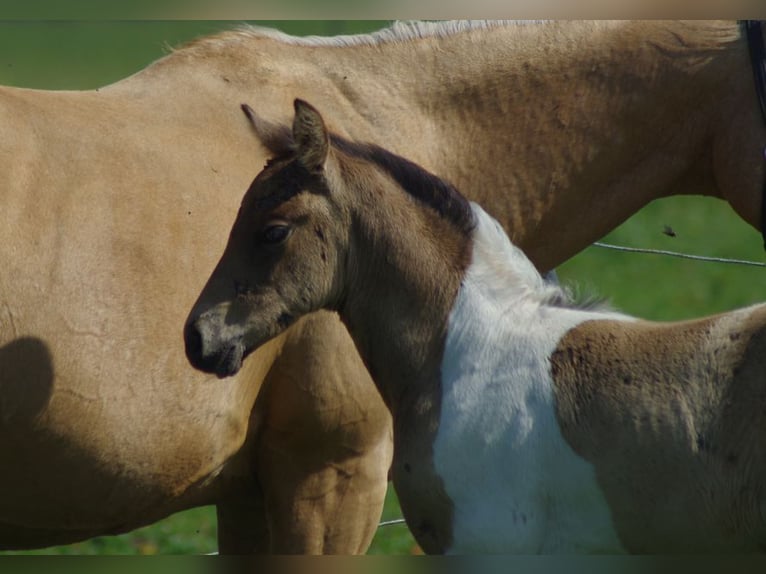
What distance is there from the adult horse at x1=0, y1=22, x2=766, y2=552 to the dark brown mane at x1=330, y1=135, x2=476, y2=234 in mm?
487

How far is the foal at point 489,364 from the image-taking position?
3145 millimetres

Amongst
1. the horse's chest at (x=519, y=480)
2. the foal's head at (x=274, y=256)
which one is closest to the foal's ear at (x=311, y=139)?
the foal's head at (x=274, y=256)

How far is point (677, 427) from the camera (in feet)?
10.4

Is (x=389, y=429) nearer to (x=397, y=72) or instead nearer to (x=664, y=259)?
(x=397, y=72)

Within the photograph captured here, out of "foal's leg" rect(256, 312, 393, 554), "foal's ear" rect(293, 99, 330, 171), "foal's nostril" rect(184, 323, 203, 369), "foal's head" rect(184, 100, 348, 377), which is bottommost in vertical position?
"foal's leg" rect(256, 312, 393, 554)

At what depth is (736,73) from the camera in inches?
162

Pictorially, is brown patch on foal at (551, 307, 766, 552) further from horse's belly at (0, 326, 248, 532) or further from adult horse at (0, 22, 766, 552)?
horse's belly at (0, 326, 248, 532)

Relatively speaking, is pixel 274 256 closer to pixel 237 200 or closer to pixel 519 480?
pixel 237 200

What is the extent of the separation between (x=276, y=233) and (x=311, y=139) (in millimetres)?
271

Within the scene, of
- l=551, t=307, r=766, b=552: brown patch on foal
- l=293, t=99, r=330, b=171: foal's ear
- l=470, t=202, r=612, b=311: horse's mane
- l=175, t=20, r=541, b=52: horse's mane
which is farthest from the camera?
l=175, t=20, r=541, b=52: horse's mane

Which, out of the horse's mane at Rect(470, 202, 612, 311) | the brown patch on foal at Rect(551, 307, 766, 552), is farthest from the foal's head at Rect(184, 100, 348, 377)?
the brown patch on foal at Rect(551, 307, 766, 552)

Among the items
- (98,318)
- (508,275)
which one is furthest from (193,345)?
(508,275)

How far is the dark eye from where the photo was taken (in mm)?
3463

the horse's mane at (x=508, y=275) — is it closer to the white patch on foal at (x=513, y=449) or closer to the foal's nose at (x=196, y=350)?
the white patch on foal at (x=513, y=449)
